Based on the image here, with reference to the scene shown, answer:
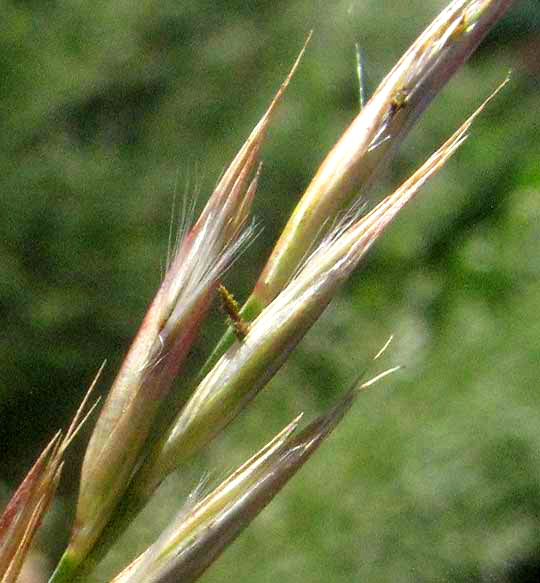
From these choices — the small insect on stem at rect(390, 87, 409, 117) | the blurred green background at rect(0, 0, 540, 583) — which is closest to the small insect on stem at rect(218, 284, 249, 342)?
the small insect on stem at rect(390, 87, 409, 117)

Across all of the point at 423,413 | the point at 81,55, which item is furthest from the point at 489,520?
the point at 81,55

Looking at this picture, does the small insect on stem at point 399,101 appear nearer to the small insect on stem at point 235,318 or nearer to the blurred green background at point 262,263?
the small insect on stem at point 235,318

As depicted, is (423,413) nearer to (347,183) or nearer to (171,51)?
(171,51)

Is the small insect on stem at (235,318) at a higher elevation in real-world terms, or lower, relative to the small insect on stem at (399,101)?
lower

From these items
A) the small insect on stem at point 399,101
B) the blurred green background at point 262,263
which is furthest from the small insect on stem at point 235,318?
the blurred green background at point 262,263

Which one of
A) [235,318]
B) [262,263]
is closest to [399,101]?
[235,318]

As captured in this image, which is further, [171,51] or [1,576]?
[171,51]

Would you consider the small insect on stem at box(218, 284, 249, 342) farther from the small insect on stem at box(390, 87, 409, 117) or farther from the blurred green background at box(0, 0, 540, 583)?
the blurred green background at box(0, 0, 540, 583)

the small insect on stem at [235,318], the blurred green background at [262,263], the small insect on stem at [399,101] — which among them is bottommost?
the blurred green background at [262,263]
